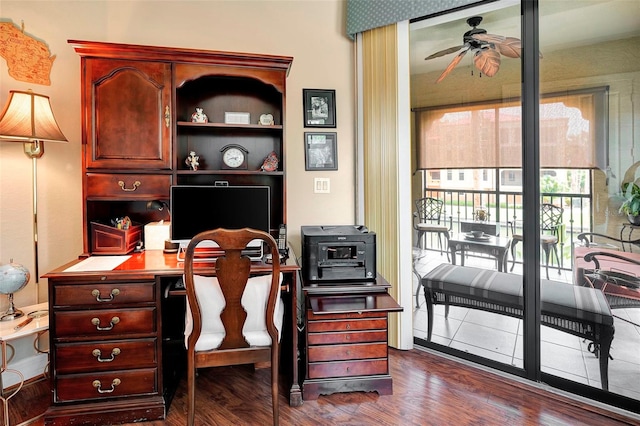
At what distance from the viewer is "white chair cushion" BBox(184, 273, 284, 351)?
1.77 m

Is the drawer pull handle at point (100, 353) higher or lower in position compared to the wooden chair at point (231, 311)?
lower

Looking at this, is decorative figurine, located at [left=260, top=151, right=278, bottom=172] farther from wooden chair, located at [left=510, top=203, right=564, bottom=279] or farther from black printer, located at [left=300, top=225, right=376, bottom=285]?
wooden chair, located at [left=510, top=203, right=564, bottom=279]

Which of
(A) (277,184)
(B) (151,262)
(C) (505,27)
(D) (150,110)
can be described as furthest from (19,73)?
(C) (505,27)

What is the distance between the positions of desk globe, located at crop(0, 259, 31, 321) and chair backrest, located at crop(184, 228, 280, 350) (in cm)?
110

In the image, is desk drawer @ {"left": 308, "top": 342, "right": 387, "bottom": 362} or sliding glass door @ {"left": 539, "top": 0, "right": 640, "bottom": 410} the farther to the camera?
desk drawer @ {"left": 308, "top": 342, "right": 387, "bottom": 362}

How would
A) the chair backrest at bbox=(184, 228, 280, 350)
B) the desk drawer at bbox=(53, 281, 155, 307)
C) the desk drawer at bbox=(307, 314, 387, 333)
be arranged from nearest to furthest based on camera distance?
1. the chair backrest at bbox=(184, 228, 280, 350)
2. the desk drawer at bbox=(53, 281, 155, 307)
3. the desk drawer at bbox=(307, 314, 387, 333)

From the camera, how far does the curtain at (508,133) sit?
2.07 metres

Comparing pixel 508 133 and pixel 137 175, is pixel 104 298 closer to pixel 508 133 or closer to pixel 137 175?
pixel 137 175

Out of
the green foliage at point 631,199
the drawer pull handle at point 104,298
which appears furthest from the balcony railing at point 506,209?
the drawer pull handle at point 104,298

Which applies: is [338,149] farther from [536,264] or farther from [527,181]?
[536,264]

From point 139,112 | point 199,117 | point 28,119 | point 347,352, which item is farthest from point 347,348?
point 28,119

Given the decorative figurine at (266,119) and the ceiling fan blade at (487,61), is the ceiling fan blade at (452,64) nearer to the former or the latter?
the ceiling fan blade at (487,61)

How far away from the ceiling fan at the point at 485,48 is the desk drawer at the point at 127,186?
2095 mm

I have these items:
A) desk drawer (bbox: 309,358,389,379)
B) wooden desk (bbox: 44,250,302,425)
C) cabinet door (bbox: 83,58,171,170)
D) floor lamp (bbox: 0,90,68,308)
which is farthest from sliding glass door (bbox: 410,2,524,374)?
floor lamp (bbox: 0,90,68,308)
